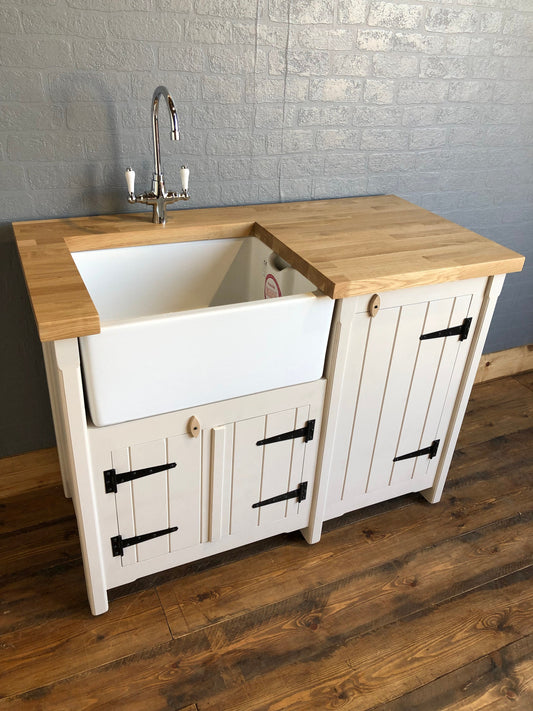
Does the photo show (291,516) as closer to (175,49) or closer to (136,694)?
(136,694)

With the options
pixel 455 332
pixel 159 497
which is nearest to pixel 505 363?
pixel 455 332

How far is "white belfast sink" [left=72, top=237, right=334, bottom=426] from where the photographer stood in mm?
1358

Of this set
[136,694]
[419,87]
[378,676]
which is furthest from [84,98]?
[378,676]

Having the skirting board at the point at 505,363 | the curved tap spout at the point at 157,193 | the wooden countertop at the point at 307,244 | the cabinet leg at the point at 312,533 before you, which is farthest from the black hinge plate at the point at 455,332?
the skirting board at the point at 505,363

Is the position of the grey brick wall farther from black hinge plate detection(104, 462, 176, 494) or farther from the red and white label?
black hinge plate detection(104, 462, 176, 494)

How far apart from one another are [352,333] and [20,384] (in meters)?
1.10

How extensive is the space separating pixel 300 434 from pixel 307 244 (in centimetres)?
53

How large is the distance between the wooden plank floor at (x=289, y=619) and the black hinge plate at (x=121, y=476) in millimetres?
452

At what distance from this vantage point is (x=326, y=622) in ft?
5.69

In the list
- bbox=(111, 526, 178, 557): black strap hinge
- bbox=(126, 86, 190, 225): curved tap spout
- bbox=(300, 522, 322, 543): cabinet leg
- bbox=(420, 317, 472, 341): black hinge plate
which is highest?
bbox=(126, 86, 190, 225): curved tap spout

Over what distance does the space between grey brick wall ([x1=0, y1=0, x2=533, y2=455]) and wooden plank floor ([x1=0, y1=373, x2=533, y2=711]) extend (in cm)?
57

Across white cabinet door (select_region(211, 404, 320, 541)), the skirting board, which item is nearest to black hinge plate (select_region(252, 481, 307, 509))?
white cabinet door (select_region(211, 404, 320, 541))

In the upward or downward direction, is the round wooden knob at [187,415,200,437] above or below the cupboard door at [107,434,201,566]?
above

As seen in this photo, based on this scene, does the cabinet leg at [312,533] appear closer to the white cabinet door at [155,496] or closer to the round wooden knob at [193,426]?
the white cabinet door at [155,496]
